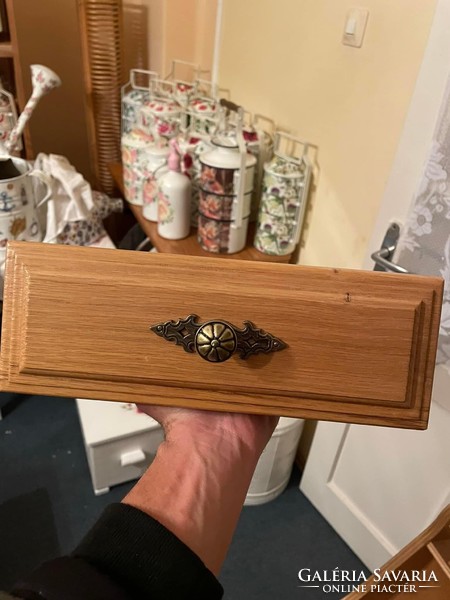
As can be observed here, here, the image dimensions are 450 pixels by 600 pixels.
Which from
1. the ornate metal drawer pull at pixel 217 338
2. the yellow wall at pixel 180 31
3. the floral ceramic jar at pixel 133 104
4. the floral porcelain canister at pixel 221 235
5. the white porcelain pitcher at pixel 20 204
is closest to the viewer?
the ornate metal drawer pull at pixel 217 338

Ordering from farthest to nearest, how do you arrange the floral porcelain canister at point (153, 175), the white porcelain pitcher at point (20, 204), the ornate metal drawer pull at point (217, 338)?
the floral porcelain canister at point (153, 175), the white porcelain pitcher at point (20, 204), the ornate metal drawer pull at point (217, 338)

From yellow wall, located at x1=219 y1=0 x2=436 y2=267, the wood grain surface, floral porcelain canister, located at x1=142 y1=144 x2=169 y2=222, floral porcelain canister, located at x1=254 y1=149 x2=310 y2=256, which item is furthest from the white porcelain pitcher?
the wood grain surface

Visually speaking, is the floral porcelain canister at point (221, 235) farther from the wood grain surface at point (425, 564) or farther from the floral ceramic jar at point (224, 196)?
the wood grain surface at point (425, 564)

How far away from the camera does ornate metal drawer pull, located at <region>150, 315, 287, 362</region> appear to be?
1.65 ft

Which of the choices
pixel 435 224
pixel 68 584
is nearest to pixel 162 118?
pixel 435 224

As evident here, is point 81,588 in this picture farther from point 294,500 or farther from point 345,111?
point 294,500

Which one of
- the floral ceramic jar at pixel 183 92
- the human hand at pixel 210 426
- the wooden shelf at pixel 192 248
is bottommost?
the wooden shelf at pixel 192 248

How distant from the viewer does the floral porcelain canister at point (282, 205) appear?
107 cm

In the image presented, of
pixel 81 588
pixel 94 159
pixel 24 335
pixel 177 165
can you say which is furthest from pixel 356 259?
pixel 94 159

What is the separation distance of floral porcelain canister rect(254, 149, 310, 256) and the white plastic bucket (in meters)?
0.43

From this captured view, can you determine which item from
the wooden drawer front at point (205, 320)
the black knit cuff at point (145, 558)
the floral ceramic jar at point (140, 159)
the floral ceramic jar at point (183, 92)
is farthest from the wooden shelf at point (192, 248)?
the black knit cuff at point (145, 558)

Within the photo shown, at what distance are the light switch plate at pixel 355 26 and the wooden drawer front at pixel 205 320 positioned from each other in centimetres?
59

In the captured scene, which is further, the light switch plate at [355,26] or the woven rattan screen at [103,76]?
the woven rattan screen at [103,76]

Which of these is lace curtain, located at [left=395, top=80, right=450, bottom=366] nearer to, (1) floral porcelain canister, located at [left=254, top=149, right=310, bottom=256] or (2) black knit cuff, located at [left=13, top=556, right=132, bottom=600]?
(1) floral porcelain canister, located at [left=254, top=149, right=310, bottom=256]
